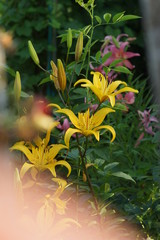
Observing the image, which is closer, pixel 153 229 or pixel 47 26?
pixel 153 229

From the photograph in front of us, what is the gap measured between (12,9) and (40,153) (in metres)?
3.40

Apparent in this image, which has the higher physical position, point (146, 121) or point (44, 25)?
point (44, 25)

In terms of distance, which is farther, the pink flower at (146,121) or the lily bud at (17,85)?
the pink flower at (146,121)

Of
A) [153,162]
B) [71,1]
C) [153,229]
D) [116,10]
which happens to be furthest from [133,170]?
[71,1]

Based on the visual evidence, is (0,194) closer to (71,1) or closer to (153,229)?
(153,229)

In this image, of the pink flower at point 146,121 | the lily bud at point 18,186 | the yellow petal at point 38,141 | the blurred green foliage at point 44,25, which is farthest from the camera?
the blurred green foliage at point 44,25

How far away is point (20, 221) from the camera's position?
1.80 metres

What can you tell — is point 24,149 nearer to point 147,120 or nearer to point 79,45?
point 79,45

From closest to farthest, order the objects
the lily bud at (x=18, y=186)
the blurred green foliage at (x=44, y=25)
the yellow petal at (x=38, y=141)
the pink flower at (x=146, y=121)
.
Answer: the lily bud at (x=18, y=186)
the yellow petal at (x=38, y=141)
the pink flower at (x=146, y=121)
the blurred green foliage at (x=44, y=25)

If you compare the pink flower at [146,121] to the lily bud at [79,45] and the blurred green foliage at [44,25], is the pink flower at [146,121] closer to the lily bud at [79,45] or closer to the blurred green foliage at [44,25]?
the lily bud at [79,45]

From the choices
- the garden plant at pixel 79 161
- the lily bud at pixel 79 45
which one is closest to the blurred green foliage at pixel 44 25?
the garden plant at pixel 79 161

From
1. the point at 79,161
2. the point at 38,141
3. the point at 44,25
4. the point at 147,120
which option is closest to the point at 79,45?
the point at 38,141

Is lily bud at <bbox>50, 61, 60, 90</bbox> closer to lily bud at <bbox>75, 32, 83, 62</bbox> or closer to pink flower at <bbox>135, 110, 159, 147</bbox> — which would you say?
lily bud at <bbox>75, 32, 83, 62</bbox>

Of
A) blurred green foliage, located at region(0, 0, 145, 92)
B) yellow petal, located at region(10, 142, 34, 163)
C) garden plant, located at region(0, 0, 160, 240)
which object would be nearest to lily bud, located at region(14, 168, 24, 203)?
garden plant, located at region(0, 0, 160, 240)
